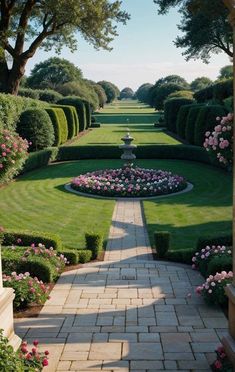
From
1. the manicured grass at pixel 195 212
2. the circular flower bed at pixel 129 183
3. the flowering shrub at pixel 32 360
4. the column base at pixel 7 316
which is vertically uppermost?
the column base at pixel 7 316

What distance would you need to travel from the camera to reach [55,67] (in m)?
84.7

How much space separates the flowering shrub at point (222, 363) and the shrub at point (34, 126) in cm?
2038

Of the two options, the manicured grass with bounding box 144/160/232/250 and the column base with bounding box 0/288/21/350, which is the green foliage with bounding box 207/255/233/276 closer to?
the manicured grass with bounding box 144/160/232/250

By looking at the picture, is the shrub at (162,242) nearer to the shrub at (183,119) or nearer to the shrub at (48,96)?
the shrub at (183,119)

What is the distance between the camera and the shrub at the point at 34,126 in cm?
2406

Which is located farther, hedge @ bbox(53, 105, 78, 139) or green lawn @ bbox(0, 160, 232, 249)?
hedge @ bbox(53, 105, 78, 139)

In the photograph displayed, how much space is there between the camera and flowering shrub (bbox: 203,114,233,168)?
5.35 m

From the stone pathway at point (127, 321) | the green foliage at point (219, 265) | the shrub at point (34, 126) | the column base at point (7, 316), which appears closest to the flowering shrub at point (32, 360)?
the column base at point (7, 316)

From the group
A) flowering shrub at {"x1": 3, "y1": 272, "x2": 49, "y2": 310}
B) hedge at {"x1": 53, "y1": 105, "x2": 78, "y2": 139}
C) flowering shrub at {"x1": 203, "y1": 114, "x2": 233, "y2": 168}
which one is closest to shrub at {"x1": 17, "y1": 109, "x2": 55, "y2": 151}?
hedge at {"x1": 53, "y1": 105, "x2": 78, "y2": 139}

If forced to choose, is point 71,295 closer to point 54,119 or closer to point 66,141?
point 54,119

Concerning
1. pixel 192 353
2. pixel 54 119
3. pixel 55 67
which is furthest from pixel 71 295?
pixel 55 67

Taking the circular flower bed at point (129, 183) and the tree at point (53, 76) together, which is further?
the tree at point (53, 76)

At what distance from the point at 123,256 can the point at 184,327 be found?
4.24 m

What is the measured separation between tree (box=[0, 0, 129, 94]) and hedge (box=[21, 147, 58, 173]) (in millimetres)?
4301
